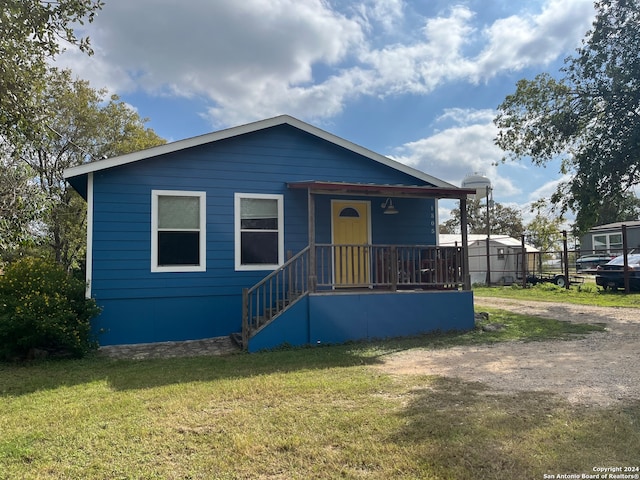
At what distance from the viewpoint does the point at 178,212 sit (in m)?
8.27

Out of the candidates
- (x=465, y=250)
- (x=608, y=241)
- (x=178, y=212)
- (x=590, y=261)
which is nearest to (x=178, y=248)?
(x=178, y=212)

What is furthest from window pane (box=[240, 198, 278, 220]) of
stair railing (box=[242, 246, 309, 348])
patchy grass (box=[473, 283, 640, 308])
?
patchy grass (box=[473, 283, 640, 308])

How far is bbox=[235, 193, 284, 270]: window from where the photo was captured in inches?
338

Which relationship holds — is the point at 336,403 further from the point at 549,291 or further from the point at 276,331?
the point at 549,291

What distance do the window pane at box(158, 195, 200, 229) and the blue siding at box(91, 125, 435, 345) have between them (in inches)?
8.9

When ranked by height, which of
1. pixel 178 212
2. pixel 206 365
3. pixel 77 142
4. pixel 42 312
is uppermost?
pixel 77 142

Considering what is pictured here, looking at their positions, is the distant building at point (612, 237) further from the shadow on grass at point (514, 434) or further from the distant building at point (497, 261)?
the shadow on grass at point (514, 434)

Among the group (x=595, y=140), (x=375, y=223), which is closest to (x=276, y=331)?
(x=375, y=223)

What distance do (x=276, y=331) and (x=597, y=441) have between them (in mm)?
4876

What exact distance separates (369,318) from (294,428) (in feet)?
14.5

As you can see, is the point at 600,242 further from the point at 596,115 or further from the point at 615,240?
the point at 596,115

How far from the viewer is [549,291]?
1698 cm

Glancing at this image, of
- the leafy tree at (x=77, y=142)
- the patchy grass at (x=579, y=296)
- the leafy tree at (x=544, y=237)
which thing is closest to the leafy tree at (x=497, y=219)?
the leafy tree at (x=544, y=237)

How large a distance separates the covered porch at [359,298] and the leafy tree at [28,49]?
12.4 ft
